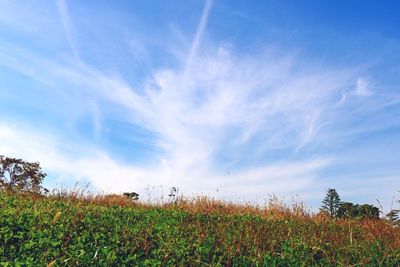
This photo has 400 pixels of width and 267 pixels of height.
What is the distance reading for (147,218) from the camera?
11.1m

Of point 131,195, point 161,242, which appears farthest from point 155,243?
point 131,195

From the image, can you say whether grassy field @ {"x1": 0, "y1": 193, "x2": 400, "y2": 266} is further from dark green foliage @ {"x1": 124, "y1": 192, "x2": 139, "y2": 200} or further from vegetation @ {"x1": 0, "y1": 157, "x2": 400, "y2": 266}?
dark green foliage @ {"x1": 124, "y1": 192, "x2": 139, "y2": 200}

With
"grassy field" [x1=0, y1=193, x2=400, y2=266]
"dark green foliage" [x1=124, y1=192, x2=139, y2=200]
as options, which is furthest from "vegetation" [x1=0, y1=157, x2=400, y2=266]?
"dark green foliage" [x1=124, y1=192, x2=139, y2=200]

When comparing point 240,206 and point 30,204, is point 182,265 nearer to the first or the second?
point 30,204

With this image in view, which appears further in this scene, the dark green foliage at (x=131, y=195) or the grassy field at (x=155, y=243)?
the dark green foliage at (x=131, y=195)

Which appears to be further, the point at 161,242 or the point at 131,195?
the point at 131,195

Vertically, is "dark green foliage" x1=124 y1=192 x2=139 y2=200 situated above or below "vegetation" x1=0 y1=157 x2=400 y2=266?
above

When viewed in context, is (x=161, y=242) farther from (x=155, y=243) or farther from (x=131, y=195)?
(x=131, y=195)

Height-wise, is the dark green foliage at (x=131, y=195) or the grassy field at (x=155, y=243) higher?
the dark green foliage at (x=131, y=195)

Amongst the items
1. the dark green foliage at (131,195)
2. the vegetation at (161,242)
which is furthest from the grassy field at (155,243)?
the dark green foliage at (131,195)

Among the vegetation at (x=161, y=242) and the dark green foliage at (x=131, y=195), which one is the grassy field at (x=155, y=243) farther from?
the dark green foliage at (x=131, y=195)

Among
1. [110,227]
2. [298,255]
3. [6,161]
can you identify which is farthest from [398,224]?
[6,161]

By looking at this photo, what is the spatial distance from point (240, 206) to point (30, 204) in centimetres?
946

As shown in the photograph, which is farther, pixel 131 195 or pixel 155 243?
pixel 131 195
